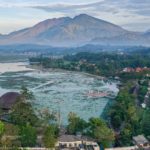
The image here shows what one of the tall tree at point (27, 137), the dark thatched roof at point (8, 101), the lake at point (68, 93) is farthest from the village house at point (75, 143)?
the dark thatched roof at point (8, 101)

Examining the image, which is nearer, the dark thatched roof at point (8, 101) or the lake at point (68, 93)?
the dark thatched roof at point (8, 101)

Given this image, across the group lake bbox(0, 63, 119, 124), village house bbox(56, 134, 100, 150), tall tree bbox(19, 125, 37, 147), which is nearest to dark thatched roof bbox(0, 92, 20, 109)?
lake bbox(0, 63, 119, 124)

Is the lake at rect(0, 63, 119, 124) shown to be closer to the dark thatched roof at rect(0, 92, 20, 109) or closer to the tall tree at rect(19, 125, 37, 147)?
the dark thatched roof at rect(0, 92, 20, 109)

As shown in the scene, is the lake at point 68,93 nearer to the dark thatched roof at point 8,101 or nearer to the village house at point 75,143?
the dark thatched roof at point 8,101

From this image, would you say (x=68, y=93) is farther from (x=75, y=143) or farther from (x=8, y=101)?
(x=75, y=143)

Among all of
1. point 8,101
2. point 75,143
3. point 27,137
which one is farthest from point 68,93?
point 27,137

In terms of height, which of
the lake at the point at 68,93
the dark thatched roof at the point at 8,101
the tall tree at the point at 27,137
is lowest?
the lake at the point at 68,93

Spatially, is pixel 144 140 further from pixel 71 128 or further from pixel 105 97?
pixel 105 97

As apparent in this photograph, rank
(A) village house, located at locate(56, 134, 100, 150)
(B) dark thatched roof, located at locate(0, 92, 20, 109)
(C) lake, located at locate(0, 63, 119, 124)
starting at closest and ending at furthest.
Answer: (A) village house, located at locate(56, 134, 100, 150) < (B) dark thatched roof, located at locate(0, 92, 20, 109) < (C) lake, located at locate(0, 63, 119, 124)

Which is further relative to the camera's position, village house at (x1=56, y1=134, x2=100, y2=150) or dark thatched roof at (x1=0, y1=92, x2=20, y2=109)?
dark thatched roof at (x1=0, y1=92, x2=20, y2=109)

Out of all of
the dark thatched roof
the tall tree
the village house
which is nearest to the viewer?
the tall tree

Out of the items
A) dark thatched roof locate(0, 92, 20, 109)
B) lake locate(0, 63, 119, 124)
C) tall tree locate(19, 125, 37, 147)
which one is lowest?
lake locate(0, 63, 119, 124)
